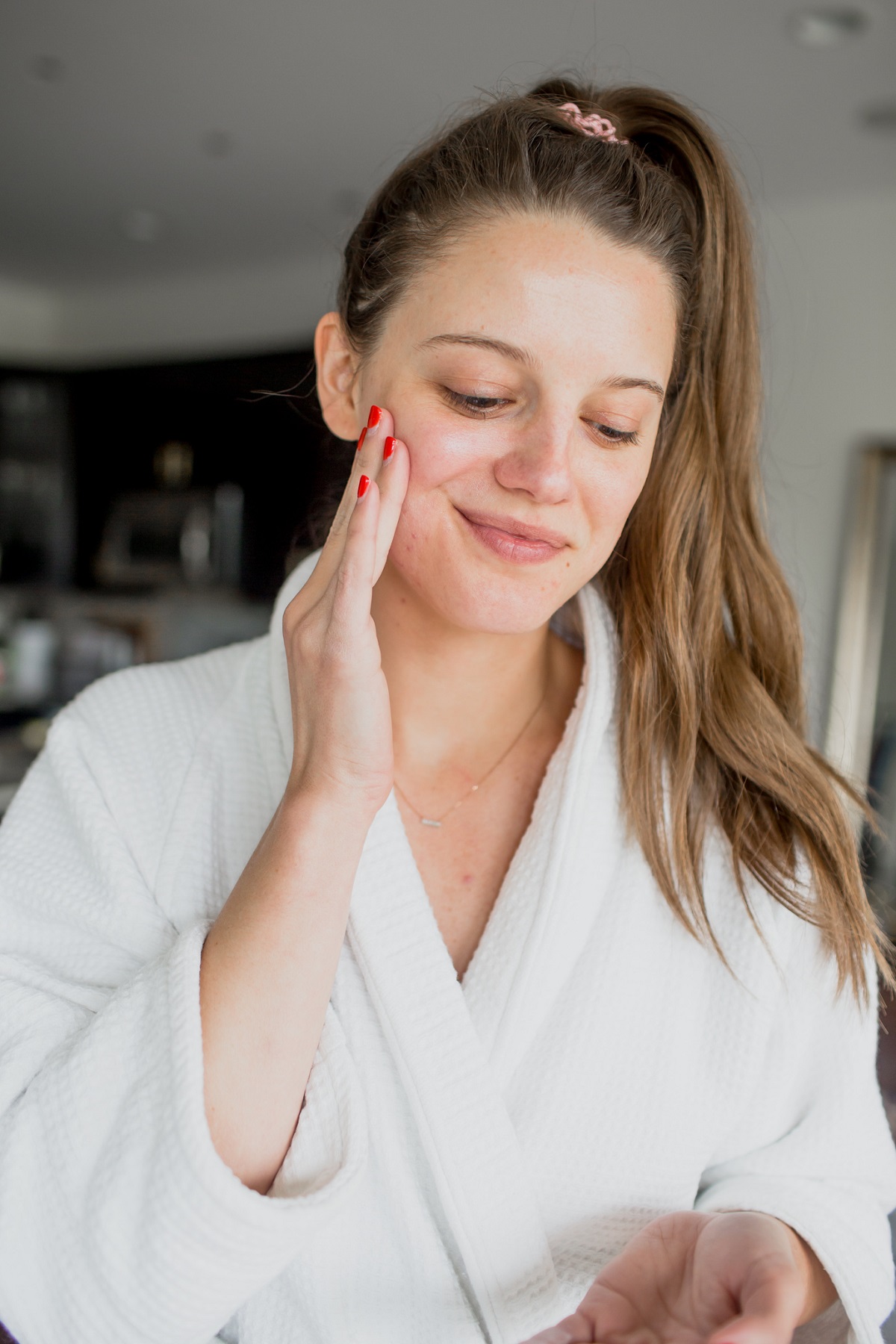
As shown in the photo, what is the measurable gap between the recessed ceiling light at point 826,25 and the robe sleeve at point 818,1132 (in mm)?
2475

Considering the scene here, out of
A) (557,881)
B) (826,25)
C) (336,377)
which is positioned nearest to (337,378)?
(336,377)

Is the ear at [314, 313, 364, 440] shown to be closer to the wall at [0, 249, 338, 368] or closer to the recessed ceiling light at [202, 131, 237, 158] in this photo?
the recessed ceiling light at [202, 131, 237, 158]

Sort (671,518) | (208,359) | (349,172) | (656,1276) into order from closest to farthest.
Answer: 1. (656,1276)
2. (671,518)
3. (349,172)
4. (208,359)

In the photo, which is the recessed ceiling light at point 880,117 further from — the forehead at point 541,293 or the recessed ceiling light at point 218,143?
the forehead at point 541,293

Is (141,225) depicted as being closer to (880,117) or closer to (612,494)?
(880,117)

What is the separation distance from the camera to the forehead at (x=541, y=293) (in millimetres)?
930

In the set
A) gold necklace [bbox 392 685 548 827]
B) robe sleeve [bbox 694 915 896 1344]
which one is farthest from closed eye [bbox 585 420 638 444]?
robe sleeve [bbox 694 915 896 1344]

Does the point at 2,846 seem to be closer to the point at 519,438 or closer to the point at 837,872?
the point at 519,438

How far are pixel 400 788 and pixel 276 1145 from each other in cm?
41

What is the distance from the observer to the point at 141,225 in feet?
15.7

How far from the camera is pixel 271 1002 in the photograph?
811 millimetres

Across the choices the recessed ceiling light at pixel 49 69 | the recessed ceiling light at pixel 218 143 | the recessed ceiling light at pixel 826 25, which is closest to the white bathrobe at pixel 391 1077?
the recessed ceiling light at pixel 826 25

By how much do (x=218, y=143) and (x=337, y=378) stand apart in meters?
3.02

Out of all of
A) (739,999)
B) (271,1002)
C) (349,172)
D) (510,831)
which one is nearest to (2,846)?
(271,1002)
